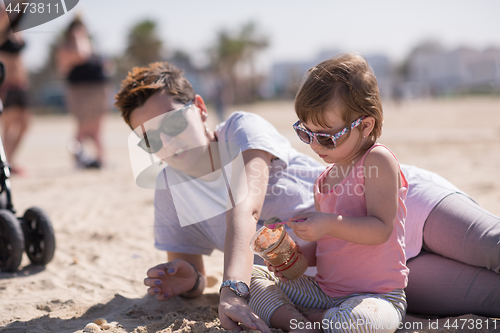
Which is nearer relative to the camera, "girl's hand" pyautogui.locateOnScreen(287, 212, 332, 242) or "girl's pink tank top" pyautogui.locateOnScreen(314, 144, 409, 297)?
"girl's hand" pyautogui.locateOnScreen(287, 212, 332, 242)

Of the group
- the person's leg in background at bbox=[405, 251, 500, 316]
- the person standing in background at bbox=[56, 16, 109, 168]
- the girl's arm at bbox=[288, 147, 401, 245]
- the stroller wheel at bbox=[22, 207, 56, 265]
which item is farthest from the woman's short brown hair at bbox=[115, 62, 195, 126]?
the person standing in background at bbox=[56, 16, 109, 168]

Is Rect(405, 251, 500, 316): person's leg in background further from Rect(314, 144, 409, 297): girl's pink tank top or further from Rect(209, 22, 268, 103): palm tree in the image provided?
Rect(209, 22, 268, 103): palm tree

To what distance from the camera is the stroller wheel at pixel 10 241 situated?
269 cm

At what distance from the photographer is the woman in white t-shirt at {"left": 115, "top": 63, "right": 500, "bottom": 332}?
1931 millimetres

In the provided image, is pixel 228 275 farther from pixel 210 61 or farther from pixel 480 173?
pixel 210 61

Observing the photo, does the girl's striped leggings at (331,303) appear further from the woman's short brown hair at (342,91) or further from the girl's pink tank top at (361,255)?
the woman's short brown hair at (342,91)

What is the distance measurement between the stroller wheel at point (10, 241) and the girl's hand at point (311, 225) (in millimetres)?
1951

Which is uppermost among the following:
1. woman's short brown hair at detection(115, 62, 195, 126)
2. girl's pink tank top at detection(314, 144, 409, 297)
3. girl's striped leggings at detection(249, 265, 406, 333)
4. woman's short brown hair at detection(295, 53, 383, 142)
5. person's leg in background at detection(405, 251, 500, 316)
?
woman's short brown hair at detection(115, 62, 195, 126)

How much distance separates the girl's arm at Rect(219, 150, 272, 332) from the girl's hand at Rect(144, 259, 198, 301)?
0.47m

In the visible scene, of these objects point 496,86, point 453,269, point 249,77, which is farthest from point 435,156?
point 249,77

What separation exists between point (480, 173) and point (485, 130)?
6.20 meters

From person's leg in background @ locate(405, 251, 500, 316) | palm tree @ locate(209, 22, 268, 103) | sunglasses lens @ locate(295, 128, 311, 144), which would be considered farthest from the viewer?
palm tree @ locate(209, 22, 268, 103)

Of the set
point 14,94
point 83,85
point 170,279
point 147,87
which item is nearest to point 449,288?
point 170,279

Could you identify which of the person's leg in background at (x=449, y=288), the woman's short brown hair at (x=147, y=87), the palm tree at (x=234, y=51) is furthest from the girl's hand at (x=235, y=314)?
the palm tree at (x=234, y=51)
